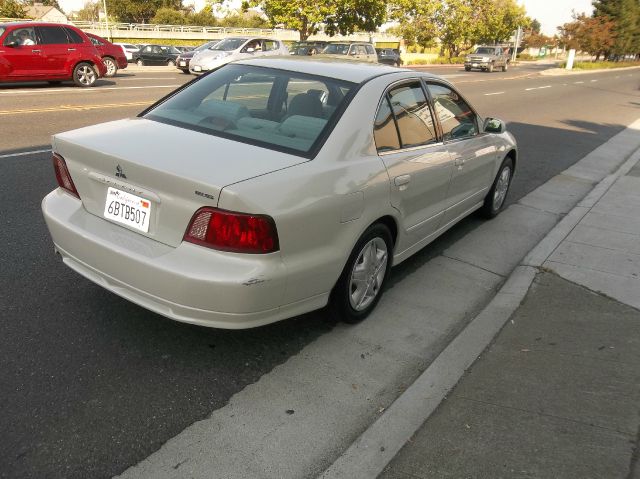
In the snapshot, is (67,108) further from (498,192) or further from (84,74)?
(498,192)

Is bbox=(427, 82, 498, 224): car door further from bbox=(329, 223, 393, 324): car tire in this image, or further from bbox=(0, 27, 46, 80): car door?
bbox=(0, 27, 46, 80): car door

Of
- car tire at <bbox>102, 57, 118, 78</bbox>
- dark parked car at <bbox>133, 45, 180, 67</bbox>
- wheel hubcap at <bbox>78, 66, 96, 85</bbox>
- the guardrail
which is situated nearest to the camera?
wheel hubcap at <bbox>78, 66, 96, 85</bbox>

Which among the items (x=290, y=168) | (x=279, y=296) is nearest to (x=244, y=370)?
(x=279, y=296)

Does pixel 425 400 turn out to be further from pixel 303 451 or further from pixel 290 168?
pixel 290 168

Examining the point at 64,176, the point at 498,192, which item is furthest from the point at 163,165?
the point at 498,192

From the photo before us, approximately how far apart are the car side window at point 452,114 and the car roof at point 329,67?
310 mm

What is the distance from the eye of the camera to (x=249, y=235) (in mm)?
2721

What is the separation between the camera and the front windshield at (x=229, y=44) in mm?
20859

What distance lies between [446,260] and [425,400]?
2.31m

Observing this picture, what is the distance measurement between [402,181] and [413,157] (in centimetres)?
27

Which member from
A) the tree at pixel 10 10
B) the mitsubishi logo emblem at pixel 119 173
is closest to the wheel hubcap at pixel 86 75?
the mitsubishi logo emblem at pixel 119 173

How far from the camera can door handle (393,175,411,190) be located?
3.67m

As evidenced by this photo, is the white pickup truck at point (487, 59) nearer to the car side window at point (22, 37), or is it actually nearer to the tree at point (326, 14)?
the tree at point (326, 14)

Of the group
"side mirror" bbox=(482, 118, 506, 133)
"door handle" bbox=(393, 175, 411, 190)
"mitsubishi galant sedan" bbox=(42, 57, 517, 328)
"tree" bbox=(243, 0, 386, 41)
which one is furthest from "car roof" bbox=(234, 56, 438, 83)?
"tree" bbox=(243, 0, 386, 41)
